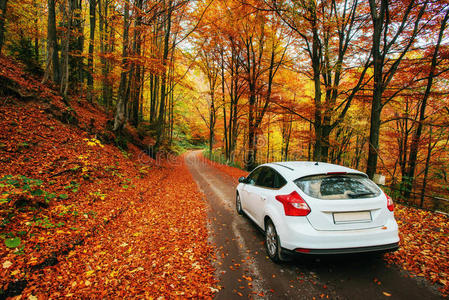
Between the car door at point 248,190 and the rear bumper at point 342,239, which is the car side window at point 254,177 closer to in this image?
the car door at point 248,190

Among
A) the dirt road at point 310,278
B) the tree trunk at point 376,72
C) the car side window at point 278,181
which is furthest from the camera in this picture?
the tree trunk at point 376,72

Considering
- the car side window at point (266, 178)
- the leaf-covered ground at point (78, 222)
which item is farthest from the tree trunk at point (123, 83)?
the car side window at point (266, 178)

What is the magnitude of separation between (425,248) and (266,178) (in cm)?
330

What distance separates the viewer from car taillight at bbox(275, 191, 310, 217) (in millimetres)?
2990

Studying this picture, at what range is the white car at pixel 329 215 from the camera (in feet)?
9.27

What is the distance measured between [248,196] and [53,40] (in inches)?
484

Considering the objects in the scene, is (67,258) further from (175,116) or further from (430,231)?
(175,116)

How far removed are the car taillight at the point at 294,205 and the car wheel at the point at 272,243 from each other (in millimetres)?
584

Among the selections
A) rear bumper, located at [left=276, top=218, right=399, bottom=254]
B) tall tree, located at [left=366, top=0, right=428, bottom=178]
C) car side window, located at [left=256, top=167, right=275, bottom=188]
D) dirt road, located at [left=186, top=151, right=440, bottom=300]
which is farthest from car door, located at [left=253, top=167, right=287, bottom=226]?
tall tree, located at [left=366, top=0, right=428, bottom=178]

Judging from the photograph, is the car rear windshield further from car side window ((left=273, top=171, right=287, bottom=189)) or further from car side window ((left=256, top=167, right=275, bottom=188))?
car side window ((left=256, top=167, right=275, bottom=188))

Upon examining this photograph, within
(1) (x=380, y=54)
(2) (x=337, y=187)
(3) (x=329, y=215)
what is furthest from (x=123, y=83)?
(1) (x=380, y=54)

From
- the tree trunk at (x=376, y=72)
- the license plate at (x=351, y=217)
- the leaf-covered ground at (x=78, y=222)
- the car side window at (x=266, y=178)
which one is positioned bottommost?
the leaf-covered ground at (x=78, y=222)

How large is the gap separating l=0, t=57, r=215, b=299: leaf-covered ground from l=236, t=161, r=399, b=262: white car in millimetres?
1512

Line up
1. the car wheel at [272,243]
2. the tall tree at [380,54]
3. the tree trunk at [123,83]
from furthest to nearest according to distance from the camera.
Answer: the tree trunk at [123,83]
the tall tree at [380,54]
the car wheel at [272,243]
